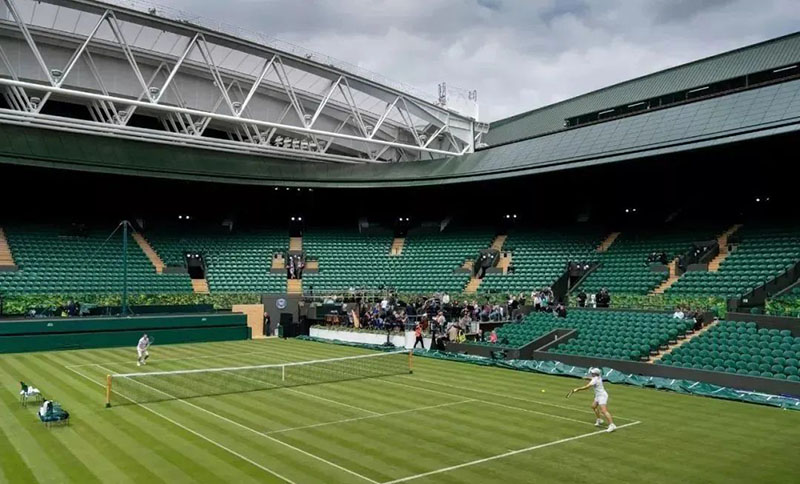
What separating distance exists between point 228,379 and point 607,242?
29.2 m

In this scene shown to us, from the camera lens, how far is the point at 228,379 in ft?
78.1

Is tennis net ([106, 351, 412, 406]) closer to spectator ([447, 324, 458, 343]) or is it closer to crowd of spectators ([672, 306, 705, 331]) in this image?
spectator ([447, 324, 458, 343])

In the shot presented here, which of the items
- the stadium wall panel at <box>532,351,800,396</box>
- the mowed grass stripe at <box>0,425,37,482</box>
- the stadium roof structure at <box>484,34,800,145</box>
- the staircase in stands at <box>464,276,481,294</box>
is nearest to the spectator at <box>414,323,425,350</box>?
the stadium wall panel at <box>532,351,800,396</box>

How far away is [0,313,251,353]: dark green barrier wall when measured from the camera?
33.3m

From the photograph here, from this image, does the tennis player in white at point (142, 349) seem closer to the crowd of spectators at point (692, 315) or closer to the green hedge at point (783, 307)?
the crowd of spectators at point (692, 315)

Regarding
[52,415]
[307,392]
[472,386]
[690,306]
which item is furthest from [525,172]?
[52,415]

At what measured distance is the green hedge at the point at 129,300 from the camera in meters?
37.7

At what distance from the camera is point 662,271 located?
37125 mm

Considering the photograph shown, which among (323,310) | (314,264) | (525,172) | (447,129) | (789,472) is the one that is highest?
(447,129)

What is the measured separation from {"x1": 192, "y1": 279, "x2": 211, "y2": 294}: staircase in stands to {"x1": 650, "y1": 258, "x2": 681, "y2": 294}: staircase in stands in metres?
31.0

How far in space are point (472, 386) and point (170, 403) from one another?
34.1 ft

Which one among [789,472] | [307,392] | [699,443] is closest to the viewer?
[789,472]

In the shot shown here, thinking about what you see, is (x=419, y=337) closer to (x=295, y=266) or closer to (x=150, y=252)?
(x=295, y=266)

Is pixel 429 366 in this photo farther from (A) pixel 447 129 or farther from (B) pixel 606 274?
(A) pixel 447 129
